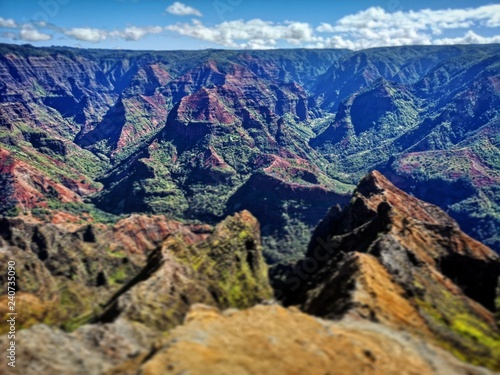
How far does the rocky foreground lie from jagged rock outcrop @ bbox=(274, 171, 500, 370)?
0.39 meters

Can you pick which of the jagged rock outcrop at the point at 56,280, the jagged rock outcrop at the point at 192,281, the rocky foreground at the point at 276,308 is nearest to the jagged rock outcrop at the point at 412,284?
the rocky foreground at the point at 276,308

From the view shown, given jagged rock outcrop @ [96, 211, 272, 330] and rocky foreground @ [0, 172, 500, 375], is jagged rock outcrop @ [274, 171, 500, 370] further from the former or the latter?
jagged rock outcrop @ [96, 211, 272, 330]

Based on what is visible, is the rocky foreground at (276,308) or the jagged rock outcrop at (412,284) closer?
the rocky foreground at (276,308)

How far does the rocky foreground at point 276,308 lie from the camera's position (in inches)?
3401

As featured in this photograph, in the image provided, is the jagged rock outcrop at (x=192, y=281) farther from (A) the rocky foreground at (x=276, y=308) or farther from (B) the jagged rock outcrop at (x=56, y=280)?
(B) the jagged rock outcrop at (x=56, y=280)

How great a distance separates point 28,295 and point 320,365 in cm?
11295

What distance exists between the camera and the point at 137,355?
94625 mm

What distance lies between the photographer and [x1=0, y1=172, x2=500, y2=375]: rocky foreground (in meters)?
86.4

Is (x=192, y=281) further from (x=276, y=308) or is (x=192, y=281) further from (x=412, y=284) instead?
(x=412, y=284)

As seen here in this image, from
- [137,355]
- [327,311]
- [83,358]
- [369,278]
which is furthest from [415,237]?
[83,358]

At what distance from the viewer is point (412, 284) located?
12188 centimetres

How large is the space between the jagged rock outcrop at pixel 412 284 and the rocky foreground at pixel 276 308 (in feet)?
1.28

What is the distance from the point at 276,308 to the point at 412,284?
126 feet

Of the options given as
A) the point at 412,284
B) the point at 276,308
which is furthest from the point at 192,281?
the point at 412,284
